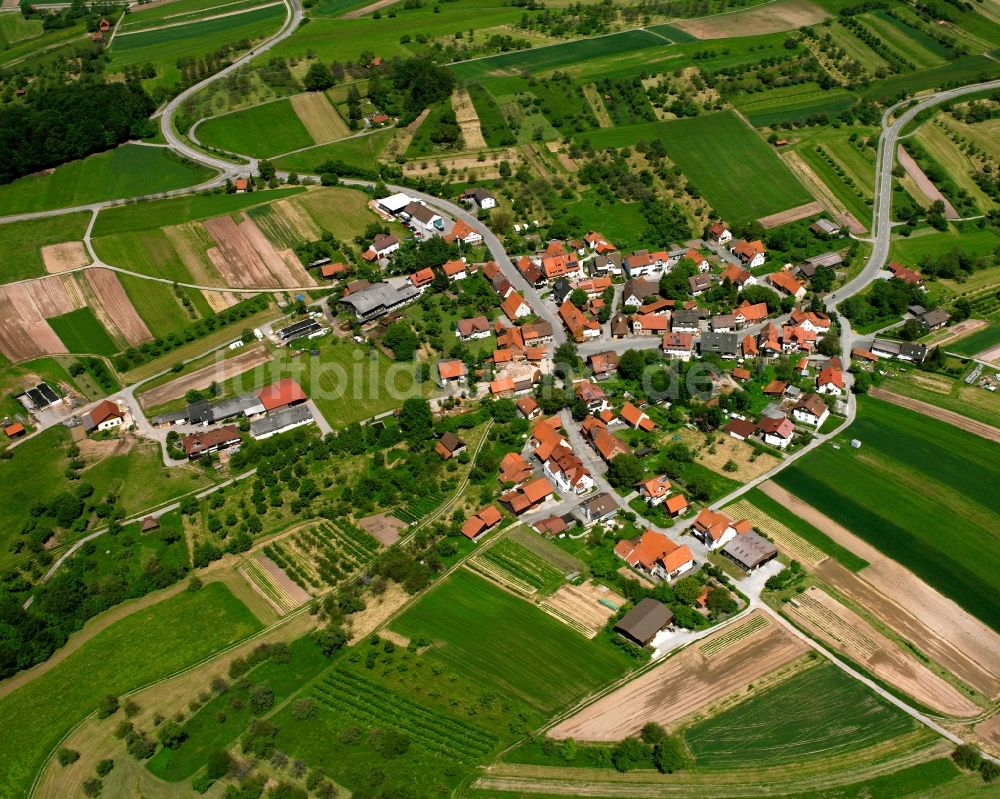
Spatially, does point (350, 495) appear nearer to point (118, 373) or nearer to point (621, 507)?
point (621, 507)

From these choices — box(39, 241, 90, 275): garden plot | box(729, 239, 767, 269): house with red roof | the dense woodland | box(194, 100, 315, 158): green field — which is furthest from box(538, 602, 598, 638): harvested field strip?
the dense woodland

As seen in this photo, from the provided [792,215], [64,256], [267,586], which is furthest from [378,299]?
[792,215]

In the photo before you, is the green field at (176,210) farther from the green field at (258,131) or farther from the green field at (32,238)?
the green field at (258,131)

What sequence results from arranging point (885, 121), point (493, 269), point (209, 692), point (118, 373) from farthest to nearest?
point (885, 121)
point (493, 269)
point (118, 373)
point (209, 692)

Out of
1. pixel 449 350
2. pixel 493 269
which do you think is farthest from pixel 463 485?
pixel 493 269

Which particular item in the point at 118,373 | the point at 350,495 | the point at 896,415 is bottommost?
the point at 896,415

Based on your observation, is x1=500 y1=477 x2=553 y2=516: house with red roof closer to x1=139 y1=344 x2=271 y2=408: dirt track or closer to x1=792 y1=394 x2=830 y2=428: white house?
x1=792 y1=394 x2=830 y2=428: white house

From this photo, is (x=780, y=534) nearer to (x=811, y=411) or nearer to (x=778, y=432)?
(x=778, y=432)

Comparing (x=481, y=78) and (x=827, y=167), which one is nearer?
(x=827, y=167)
